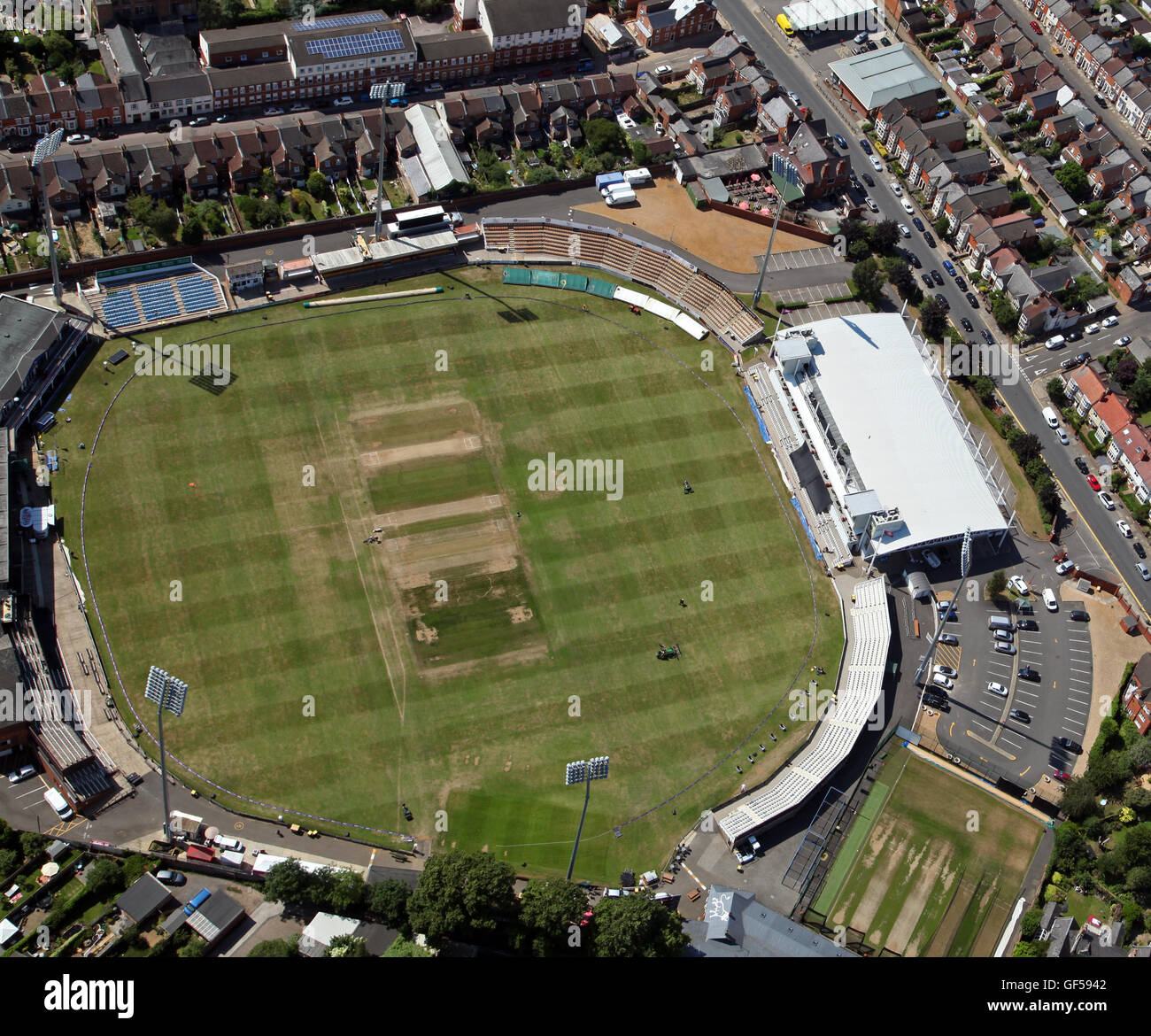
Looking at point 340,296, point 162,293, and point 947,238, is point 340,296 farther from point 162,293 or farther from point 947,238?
point 947,238

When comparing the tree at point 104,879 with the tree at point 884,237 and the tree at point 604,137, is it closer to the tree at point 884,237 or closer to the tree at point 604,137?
the tree at point 604,137

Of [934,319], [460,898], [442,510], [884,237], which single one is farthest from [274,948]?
[884,237]

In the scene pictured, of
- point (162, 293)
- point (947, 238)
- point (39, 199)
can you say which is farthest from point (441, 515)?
point (947, 238)

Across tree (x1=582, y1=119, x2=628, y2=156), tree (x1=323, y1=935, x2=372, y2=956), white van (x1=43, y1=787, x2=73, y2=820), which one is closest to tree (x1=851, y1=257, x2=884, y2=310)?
tree (x1=582, y1=119, x2=628, y2=156)

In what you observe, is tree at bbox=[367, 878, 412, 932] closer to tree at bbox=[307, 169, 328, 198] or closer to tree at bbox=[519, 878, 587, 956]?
tree at bbox=[519, 878, 587, 956]
